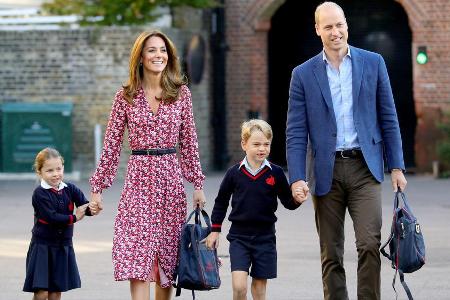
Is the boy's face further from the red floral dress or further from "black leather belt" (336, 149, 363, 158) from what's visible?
"black leather belt" (336, 149, 363, 158)

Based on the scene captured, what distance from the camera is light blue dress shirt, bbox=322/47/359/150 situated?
7.70m

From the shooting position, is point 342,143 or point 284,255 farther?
point 284,255

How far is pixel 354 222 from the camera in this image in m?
7.71

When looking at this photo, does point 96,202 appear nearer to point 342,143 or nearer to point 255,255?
point 255,255

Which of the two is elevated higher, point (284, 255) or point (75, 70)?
point (75, 70)

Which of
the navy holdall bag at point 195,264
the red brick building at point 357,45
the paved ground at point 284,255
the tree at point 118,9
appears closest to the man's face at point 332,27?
the navy holdall bag at point 195,264

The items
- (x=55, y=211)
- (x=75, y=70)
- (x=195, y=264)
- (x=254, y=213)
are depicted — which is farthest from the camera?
(x=75, y=70)

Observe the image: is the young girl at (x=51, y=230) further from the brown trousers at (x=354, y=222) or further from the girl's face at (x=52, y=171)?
the brown trousers at (x=354, y=222)

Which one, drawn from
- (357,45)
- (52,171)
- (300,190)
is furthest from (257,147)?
(357,45)

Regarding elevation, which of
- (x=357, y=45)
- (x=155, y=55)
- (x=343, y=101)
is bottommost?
(x=343, y=101)

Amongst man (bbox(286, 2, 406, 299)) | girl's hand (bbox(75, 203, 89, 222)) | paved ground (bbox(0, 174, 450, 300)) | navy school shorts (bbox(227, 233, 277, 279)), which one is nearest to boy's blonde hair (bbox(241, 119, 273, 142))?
man (bbox(286, 2, 406, 299))

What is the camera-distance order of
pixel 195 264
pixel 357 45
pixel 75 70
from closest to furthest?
pixel 195 264, pixel 75 70, pixel 357 45

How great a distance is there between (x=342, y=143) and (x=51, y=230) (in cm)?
189

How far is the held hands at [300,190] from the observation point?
24.9ft
